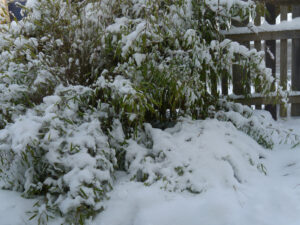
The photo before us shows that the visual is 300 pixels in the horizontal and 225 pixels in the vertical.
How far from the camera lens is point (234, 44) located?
225 cm

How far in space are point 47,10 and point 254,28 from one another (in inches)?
74.2

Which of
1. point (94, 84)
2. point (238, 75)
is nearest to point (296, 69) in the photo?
point (238, 75)

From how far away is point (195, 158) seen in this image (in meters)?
1.94

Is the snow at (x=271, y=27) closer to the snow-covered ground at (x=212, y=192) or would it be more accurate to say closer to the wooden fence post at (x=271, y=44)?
the wooden fence post at (x=271, y=44)

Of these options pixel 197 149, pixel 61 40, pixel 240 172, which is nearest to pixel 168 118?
pixel 197 149

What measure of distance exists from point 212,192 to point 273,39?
1987 mm

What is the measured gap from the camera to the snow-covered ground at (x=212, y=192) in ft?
5.07

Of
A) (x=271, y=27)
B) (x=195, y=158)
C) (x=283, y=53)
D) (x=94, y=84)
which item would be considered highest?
(x=271, y=27)

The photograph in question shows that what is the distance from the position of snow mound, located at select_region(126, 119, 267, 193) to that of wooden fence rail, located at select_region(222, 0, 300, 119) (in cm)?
90

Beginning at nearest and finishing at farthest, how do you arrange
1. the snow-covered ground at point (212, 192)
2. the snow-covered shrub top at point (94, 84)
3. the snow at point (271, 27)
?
1. the snow-covered ground at point (212, 192)
2. the snow-covered shrub top at point (94, 84)
3. the snow at point (271, 27)

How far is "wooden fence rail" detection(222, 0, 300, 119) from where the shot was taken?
9.75 ft

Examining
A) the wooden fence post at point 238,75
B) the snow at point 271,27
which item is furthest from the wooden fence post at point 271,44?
the wooden fence post at point 238,75

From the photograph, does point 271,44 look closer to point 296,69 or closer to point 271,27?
point 271,27

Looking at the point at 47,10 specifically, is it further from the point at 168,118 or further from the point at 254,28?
the point at 254,28
